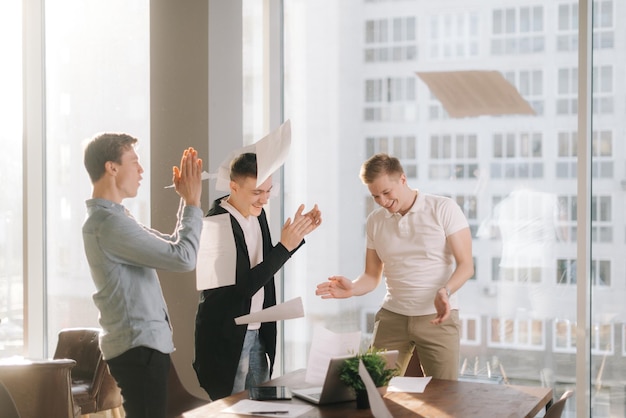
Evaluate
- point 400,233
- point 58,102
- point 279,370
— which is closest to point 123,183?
point 400,233

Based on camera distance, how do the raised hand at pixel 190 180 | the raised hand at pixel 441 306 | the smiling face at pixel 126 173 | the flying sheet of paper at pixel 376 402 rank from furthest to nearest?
the raised hand at pixel 441 306 → the raised hand at pixel 190 180 → the smiling face at pixel 126 173 → the flying sheet of paper at pixel 376 402

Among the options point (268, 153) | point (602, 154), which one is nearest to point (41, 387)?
point (268, 153)

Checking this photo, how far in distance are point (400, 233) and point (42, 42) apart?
3080 millimetres

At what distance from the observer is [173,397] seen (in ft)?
11.2

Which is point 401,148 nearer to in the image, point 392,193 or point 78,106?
point 392,193

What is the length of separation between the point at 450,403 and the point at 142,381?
1.10m

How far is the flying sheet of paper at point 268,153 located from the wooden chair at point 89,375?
4.25 ft

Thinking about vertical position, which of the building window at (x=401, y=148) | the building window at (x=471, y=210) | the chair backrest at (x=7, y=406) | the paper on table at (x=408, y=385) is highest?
the building window at (x=401, y=148)

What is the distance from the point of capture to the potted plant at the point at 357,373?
271 centimetres

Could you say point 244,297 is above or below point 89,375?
above

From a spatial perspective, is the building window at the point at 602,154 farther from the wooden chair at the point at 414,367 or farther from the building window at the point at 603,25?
the wooden chair at the point at 414,367

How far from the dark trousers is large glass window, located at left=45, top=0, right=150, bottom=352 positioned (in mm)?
2118

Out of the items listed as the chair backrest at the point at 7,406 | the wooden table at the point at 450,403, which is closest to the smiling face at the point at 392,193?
the wooden table at the point at 450,403

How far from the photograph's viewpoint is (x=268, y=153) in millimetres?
3418
